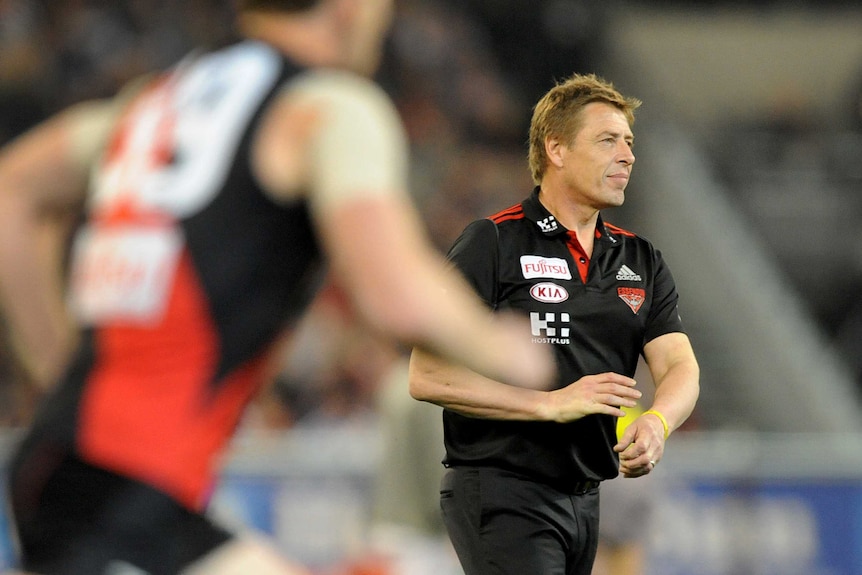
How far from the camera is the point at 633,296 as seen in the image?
3070 mm

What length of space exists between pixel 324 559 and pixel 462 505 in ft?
20.5

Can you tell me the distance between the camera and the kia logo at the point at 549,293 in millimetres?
3088

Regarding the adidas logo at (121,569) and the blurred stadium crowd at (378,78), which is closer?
the adidas logo at (121,569)

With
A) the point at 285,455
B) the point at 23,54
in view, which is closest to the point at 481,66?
the point at 23,54

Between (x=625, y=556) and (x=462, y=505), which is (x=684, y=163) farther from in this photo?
(x=462, y=505)

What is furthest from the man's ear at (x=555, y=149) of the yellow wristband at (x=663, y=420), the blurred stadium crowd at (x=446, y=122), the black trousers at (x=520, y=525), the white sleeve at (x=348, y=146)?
the blurred stadium crowd at (x=446, y=122)

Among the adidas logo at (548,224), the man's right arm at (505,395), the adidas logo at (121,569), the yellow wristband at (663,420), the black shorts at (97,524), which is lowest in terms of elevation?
the adidas logo at (121,569)

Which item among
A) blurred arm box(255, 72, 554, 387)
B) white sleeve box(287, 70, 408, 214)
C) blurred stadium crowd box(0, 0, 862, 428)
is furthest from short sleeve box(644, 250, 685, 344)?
blurred stadium crowd box(0, 0, 862, 428)

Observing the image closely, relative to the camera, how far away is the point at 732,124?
1977 cm

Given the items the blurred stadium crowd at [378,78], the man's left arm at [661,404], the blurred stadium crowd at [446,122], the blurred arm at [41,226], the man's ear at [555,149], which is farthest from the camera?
the blurred stadium crowd at [446,122]

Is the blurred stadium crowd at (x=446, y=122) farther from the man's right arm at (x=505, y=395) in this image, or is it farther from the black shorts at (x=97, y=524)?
the black shorts at (x=97, y=524)

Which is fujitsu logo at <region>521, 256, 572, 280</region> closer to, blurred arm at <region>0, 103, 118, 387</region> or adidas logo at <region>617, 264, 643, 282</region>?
adidas logo at <region>617, 264, 643, 282</region>

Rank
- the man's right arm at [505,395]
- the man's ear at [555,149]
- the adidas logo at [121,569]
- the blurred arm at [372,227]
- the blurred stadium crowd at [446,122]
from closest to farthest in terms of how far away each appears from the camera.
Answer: the blurred arm at [372,227] < the adidas logo at [121,569] < the man's right arm at [505,395] < the man's ear at [555,149] < the blurred stadium crowd at [446,122]

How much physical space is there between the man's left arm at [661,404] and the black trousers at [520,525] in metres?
0.40
